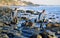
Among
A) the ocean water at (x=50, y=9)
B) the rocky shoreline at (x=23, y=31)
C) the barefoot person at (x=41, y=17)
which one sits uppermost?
the ocean water at (x=50, y=9)

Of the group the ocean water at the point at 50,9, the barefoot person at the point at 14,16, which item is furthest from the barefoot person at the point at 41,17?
the barefoot person at the point at 14,16

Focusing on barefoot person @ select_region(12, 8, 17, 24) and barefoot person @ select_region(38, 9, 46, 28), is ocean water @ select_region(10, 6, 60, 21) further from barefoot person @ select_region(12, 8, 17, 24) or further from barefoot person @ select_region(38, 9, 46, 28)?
barefoot person @ select_region(12, 8, 17, 24)

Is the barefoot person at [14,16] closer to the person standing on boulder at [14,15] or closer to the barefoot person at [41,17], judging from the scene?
the person standing on boulder at [14,15]

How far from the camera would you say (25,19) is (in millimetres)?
4555

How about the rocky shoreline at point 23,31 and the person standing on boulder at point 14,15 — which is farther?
the person standing on boulder at point 14,15

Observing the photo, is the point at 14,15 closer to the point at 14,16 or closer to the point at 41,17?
the point at 14,16

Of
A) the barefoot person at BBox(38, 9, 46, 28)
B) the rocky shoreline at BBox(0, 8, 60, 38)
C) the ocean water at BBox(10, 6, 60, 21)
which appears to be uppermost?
the ocean water at BBox(10, 6, 60, 21)

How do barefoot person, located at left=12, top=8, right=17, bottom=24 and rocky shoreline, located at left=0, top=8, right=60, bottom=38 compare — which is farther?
barefoot person, located at left=12, top=8, right=17, bottom=24

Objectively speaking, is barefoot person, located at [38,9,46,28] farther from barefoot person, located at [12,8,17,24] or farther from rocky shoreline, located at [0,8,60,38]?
barefoot person, located at [12,8,17,24]

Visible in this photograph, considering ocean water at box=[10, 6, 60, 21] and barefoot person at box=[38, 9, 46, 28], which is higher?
ocean water at box=[10, 6, 60, 21]

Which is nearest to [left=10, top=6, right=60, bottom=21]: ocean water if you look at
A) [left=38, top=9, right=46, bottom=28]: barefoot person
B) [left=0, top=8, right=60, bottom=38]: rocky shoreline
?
[left=38, top=9, right=46, bottom=28]: barefoot person

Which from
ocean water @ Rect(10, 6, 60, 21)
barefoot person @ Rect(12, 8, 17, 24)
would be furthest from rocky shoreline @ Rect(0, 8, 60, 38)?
ocean water @ Rect(10, 6, 60, 21)

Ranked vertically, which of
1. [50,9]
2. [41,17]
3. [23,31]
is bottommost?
[23,31]

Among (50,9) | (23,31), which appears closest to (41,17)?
(50,9)
